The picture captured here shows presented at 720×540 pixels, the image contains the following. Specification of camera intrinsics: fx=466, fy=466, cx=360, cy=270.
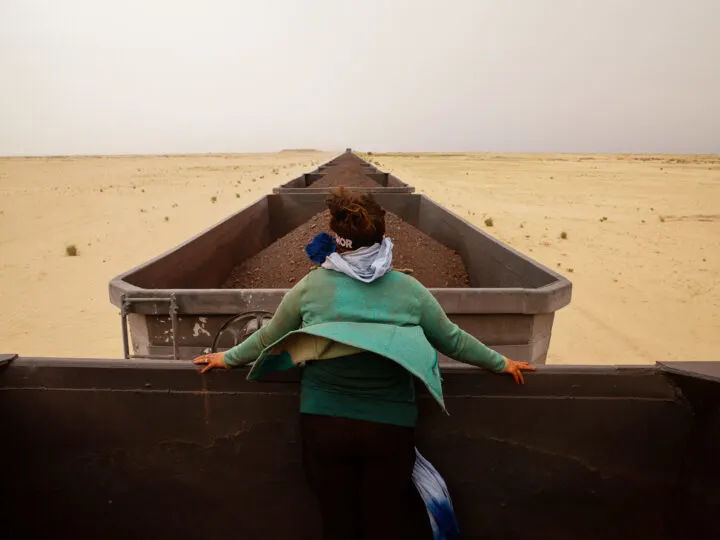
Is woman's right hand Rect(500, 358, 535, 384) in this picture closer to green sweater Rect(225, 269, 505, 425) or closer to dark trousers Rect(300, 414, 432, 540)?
green sweater Rect(225, 269, 505, 425)

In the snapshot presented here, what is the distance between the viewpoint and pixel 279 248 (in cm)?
524

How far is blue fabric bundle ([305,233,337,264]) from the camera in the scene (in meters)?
1.78

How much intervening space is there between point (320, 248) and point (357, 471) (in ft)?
2.95

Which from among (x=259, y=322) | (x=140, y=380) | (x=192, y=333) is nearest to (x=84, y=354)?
→ (x=192, y=333)

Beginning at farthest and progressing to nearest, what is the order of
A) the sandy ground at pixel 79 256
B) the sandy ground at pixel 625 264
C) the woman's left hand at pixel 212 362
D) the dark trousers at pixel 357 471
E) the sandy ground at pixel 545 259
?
the sandy ground at pixel 79 256 < the sandy ground at pixel 545 259 < the sandy ground at pixel 625 264 < the woman's left hand at pixel 212 362 < the dark trousers at pixel 357 471

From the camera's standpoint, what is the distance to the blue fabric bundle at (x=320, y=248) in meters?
1.78

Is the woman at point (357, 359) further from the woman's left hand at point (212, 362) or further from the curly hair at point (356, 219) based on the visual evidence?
the woman's left hand at point (212, 362)

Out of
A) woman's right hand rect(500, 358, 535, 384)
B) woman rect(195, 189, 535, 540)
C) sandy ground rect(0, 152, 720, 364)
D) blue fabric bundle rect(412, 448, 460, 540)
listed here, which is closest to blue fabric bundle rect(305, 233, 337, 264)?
woman rect(195, 189, 535, 540)

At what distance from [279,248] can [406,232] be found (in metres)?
1.45

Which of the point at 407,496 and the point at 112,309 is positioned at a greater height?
the point at 407,496

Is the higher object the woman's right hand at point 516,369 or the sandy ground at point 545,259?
the woman's right hand at point 516,369

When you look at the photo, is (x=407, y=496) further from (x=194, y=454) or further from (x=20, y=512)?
(x=20, y=512)

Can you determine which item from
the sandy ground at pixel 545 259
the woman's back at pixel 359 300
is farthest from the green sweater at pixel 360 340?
the sandy ground at pixel 545 259

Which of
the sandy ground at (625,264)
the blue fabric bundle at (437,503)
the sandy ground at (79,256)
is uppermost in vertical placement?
the blue fabric bundle at (437,503)
